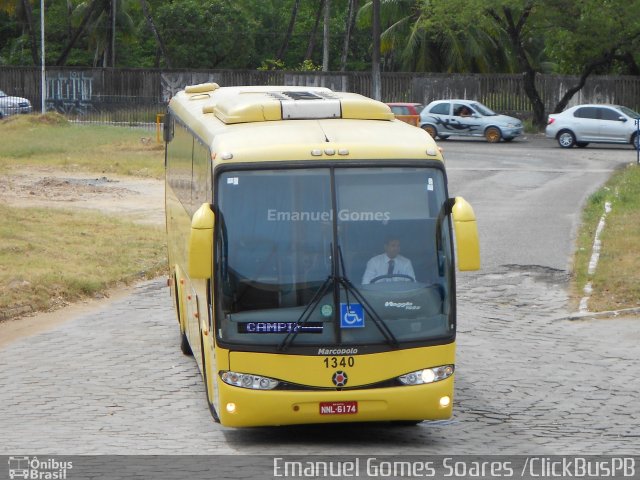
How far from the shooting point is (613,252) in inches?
814

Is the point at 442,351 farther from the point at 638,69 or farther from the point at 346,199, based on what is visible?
the point at 638,69

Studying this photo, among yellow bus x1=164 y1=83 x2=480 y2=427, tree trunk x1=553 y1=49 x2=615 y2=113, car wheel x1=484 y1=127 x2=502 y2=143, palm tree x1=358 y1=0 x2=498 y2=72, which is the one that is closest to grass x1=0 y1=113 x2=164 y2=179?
car wheel x1=484 y1=127 x2=502 y2=143

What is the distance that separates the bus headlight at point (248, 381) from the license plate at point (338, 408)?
0.43m

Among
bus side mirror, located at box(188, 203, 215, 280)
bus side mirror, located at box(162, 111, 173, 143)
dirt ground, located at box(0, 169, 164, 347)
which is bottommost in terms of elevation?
dirt ground, located at box(0, 169, 164, 347)

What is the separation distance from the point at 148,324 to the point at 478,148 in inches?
1114

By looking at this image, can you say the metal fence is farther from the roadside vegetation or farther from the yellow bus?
the yellow bus

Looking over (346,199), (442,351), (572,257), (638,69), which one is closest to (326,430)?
(442,351)

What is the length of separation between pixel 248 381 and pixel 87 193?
837 inches

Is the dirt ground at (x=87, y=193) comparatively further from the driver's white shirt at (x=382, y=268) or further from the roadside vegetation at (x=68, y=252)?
the driver's white shirt at (x=382, y=268)

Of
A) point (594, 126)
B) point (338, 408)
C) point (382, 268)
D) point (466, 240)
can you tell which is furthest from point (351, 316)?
point (594, 126)

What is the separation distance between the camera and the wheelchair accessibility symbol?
10.1 m

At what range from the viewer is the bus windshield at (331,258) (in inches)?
397

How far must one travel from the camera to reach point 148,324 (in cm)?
1659

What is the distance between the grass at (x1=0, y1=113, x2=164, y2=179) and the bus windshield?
24814mm
